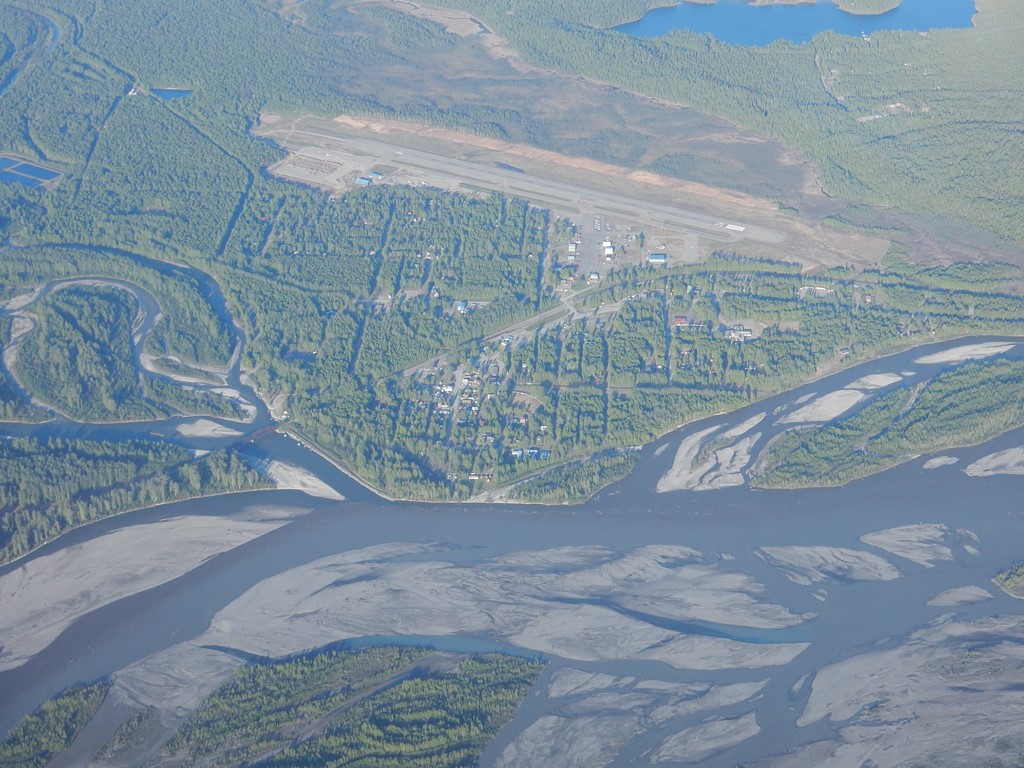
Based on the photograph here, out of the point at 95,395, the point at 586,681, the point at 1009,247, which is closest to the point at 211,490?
the point at 95,395

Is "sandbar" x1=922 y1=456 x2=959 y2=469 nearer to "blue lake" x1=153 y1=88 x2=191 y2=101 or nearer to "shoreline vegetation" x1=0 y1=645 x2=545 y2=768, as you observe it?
"shoreline vegetation" x1=0 y1=645 x2=545 y2=768

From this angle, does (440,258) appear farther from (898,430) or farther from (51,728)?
(51,728)

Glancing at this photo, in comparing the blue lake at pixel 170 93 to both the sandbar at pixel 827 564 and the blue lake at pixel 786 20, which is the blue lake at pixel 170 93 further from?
the sandbar at pixel 827 564

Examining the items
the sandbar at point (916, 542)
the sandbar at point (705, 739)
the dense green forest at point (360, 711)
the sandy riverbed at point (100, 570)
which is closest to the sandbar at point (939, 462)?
the sandbar at point (916, 542)

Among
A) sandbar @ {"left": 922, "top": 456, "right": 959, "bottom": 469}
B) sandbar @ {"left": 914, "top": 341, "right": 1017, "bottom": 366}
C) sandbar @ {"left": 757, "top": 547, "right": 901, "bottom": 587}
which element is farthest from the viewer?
sandbar @ {"left": 914, "top": 341, "right": 1017, "bottom": 366}

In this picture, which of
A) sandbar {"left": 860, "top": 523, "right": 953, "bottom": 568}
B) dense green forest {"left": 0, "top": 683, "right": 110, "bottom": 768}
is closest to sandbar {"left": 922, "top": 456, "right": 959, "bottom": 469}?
sandbar {"left": 860, "top": 523, "right": 953, "bottom": 568}

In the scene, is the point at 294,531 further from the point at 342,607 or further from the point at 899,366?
the point at 899,366
